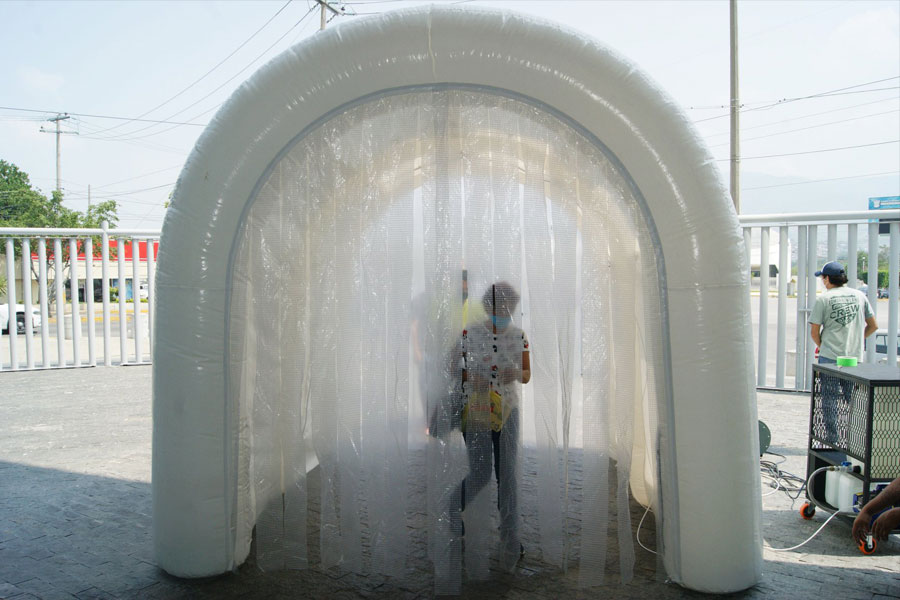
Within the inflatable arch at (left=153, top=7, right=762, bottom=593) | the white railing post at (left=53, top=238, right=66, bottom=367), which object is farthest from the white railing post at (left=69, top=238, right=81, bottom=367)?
the inflatable arch at (left=153, top=7, right=762, bottom=593)

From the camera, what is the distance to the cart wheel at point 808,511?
420cm

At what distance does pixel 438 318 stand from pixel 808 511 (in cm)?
282

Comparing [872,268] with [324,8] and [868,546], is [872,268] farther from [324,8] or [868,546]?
[324,8]

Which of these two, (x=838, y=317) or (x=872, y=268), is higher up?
(x=872, y=268)

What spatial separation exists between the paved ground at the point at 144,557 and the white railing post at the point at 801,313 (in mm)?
1947

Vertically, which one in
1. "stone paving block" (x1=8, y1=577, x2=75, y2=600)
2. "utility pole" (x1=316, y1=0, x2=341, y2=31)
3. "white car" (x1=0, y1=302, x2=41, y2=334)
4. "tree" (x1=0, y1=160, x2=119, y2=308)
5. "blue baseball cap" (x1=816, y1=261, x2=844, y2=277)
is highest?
"utility pole" (x1=316, y1=0, x2=341, y2=31)

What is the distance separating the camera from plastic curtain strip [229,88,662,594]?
3336 millimetres

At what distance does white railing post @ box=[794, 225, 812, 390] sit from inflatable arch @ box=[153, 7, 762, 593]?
5.21m

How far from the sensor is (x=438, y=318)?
3.32m

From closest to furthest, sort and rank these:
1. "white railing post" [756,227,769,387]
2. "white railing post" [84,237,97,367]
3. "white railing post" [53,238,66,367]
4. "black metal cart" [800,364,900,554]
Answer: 1. "black metal cart" [800,364,900,554]
2. "white railing post" [756,227,769,387]
3. "white railing post" [53,238,66,367]
4. "white railing post" [84,237,97,367]

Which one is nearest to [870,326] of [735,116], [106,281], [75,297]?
[75,297]

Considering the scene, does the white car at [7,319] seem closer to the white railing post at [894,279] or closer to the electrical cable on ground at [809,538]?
the electrical cable on ground at [809,538]

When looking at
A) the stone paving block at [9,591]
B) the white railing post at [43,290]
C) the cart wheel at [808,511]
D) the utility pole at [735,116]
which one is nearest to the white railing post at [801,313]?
the cart wheel at [808,511]

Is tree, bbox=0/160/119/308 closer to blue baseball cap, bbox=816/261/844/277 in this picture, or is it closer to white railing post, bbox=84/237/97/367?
white railing post, bbox=84/237/97/367
